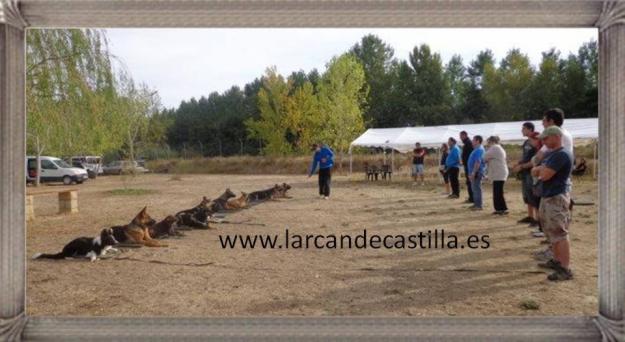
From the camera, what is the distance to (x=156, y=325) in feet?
5.04

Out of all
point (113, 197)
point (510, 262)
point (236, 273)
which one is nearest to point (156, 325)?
point (236, 273)

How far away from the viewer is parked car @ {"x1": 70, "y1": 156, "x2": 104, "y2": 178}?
14.2 metres

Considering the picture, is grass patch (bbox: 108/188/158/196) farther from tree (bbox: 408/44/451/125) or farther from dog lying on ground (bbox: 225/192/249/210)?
tree (bbox: 408/44/451/125)

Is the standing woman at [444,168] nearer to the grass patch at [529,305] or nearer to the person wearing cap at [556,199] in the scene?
the person wearing cap at [556,199]

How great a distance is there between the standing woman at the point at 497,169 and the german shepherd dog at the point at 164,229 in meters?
4.67

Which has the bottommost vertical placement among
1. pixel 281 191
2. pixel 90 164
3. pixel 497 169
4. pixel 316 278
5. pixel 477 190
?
pixel 316 278

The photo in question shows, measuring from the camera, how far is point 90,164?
16281mm

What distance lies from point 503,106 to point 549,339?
15.2ft

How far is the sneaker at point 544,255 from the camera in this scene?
3.74 metres

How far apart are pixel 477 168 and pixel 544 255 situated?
12.2 ft

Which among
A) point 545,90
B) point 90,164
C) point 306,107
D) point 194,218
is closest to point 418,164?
point 306,107

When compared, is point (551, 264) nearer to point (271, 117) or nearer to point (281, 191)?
point (271, 117)

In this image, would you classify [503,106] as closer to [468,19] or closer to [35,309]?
[468,19]

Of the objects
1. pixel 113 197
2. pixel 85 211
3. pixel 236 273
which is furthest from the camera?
pixel 113 197
